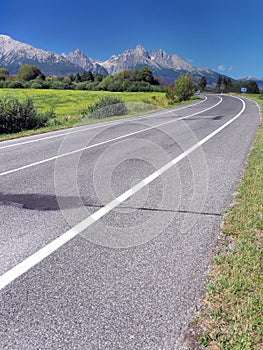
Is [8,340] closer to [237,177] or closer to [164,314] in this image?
[164,314]

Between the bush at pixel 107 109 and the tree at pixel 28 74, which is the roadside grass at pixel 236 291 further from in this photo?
the tree at pixel 28 74

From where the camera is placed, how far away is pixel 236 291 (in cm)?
222

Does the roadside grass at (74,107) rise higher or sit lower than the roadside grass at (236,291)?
lower

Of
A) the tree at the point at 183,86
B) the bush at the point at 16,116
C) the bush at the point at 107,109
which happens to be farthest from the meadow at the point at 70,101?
the bush at the point at 16,116

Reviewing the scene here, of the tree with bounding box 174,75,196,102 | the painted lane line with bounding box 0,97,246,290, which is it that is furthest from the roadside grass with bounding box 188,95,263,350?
the tree with bounding box 174,75,196,102

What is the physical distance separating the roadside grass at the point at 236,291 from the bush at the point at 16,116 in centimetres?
1180

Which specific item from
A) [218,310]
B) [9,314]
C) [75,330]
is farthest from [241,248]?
[9,314]

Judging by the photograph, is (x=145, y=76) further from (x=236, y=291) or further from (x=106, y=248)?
(x=236, y=291)

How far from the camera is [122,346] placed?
1.77 metres

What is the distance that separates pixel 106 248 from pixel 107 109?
17786 millimetres

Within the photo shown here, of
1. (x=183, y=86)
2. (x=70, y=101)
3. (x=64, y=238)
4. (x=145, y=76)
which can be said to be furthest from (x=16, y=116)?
(x=145, y=76)

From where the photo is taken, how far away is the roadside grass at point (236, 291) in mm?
1805

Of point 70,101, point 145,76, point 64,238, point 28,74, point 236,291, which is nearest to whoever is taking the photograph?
point 236,291

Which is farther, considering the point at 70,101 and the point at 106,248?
the point at 70,101
